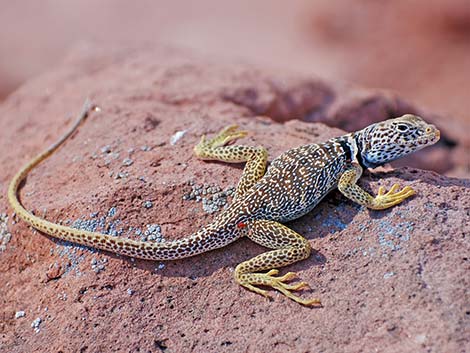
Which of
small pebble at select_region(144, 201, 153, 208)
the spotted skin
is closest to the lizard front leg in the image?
the spotted skin

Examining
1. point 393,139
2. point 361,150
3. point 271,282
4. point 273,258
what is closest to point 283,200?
point 273,258

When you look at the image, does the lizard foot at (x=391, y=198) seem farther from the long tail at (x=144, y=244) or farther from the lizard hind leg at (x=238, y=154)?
the long tail at (x=144, y=244)

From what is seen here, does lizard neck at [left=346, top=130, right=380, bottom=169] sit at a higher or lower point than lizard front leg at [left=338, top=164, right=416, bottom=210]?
higher

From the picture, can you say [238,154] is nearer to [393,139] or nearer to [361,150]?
[361,150]

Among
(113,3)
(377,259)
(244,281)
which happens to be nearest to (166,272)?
(244,281)

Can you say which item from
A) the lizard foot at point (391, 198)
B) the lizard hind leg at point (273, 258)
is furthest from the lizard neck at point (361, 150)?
the lizard hind leg at point (273, 258)

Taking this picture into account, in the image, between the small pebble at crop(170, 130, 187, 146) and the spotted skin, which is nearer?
the spotted skin

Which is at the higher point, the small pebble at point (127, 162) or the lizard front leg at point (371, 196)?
the small pebble at point (127, 162)

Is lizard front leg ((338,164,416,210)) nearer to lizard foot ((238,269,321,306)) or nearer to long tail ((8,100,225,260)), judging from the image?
lizard foot ((238,269,321,306))

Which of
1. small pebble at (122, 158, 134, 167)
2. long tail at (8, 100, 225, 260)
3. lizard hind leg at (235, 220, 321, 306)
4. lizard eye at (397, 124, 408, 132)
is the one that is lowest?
lizard hind leg at (235, 220, 321, 306)
